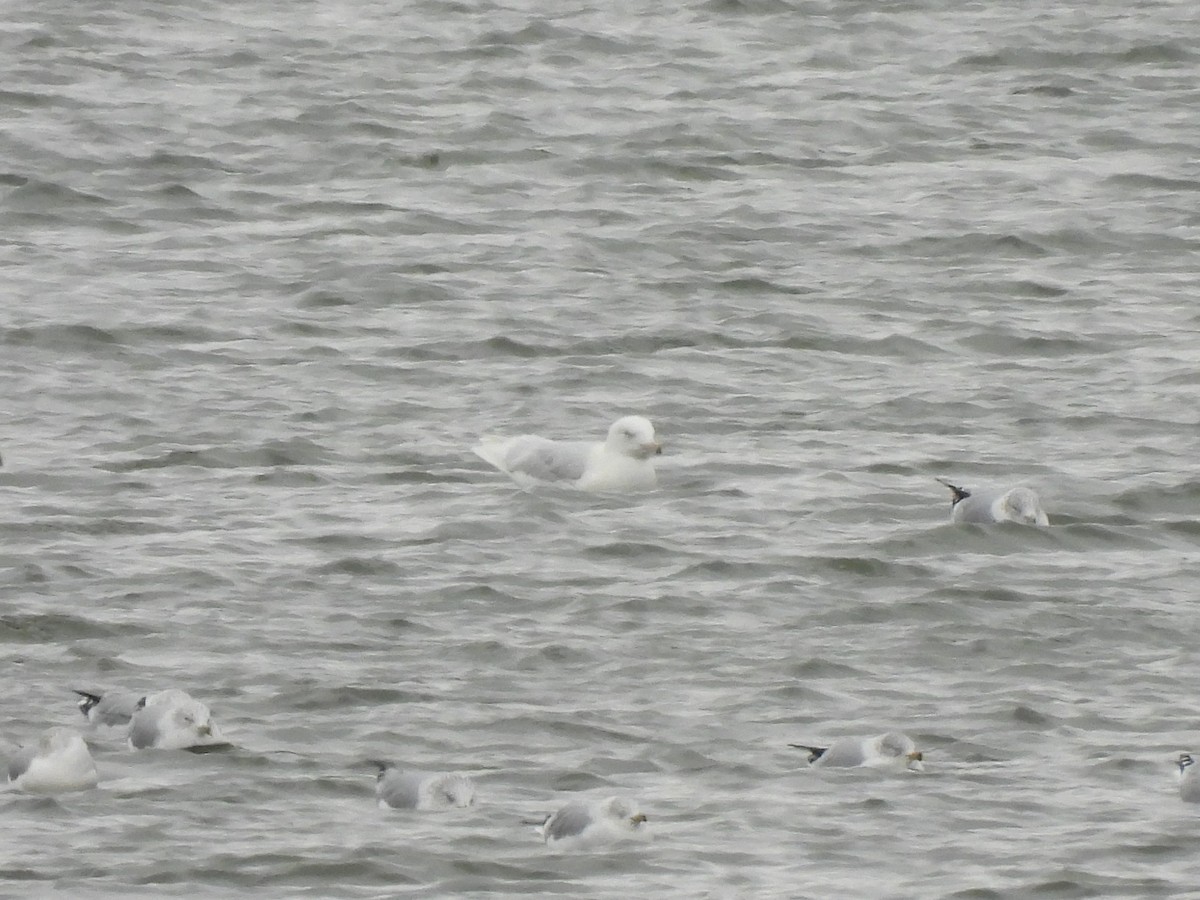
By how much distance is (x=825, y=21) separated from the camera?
26.4m

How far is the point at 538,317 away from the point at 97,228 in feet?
11.3

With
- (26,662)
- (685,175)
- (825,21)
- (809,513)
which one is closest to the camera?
(26,662)

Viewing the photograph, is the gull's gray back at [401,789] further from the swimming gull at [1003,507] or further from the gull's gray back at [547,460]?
the gull's gray back at [547,460]

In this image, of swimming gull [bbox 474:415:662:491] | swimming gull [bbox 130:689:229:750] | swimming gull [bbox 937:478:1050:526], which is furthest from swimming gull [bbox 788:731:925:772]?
swimming gull [bbox 474:415:662:491]

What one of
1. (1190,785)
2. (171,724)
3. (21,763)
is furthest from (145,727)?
(1190,785)

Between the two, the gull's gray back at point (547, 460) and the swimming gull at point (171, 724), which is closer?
the swimming gull at point (171, 724)

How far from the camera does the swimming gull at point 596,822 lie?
10797mm

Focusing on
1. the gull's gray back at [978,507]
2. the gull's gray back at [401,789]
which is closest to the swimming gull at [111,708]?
the gull's gray back at [401,789]

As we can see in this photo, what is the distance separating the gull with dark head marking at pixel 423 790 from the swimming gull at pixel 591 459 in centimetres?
443

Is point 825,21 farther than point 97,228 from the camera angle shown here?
Yes

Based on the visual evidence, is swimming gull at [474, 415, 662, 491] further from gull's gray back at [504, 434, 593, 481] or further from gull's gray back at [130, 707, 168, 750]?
gull's gray back at [130, 707, 168, 750]

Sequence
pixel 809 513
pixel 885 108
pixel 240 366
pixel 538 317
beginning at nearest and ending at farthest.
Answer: pixel 809 513, pixel 240 366, pixel 538 317, pixel 885 108

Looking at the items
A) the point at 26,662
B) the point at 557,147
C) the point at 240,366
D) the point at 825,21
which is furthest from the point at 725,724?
the point at 825,21

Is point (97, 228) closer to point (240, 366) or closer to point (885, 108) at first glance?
point (240, 366)
